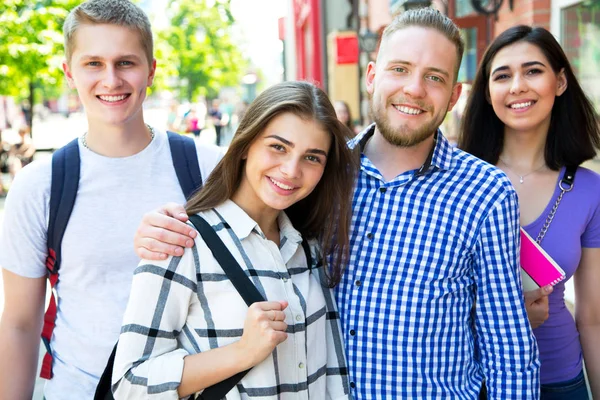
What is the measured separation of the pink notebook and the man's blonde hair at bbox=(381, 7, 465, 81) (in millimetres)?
688

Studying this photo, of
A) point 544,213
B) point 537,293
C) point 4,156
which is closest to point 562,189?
point 544,213

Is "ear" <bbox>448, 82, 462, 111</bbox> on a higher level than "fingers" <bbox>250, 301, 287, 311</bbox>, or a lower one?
higher

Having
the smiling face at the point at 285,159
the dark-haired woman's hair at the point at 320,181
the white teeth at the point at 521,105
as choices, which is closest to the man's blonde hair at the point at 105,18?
the dark-haired woman's hair at the point at 320,181

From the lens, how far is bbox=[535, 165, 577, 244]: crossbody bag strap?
2.66 m

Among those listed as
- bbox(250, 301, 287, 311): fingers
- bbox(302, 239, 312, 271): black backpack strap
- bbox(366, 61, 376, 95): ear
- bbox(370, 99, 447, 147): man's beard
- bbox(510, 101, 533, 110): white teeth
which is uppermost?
bbox(366, 61, 376, 95): ear

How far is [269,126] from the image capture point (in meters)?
2.17

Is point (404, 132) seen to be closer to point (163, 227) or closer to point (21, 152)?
point (163, 227)

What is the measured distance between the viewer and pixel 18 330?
2324 millimetres

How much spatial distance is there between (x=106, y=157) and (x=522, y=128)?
1.72m

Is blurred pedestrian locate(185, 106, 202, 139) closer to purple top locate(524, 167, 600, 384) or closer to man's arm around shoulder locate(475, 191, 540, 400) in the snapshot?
purple top locate(524, 167, 600, 384)

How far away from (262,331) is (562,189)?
4.98 feet

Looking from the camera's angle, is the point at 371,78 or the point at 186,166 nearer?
the point at 186,166

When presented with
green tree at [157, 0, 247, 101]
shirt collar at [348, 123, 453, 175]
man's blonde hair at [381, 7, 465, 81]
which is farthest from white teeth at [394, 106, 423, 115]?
green tree at [157, 0, 247, 101]

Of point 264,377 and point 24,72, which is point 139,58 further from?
point 24,72
